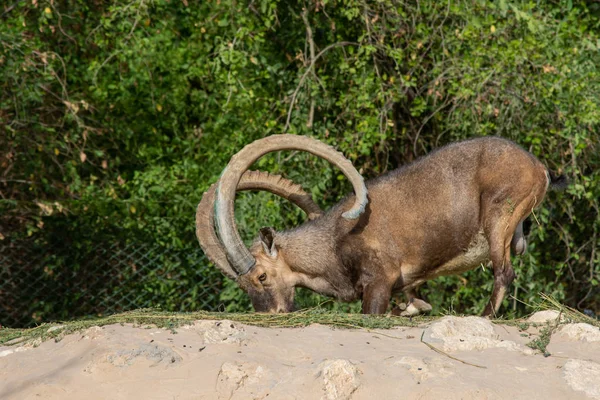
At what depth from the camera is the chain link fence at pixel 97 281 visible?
36.9 feet

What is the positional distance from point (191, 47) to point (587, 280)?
5860 mm

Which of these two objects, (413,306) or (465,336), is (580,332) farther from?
(413,306)

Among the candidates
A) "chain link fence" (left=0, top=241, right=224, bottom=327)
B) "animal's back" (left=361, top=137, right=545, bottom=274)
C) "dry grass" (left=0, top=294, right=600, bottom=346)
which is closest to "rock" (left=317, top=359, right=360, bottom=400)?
"dry grass" (left=0, top=294, right=600, bottom=346)

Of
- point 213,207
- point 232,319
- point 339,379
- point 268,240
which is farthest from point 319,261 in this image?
point 339,379

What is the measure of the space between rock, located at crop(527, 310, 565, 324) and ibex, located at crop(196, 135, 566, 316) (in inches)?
55.4

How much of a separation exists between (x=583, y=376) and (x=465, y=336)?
785 millimetres

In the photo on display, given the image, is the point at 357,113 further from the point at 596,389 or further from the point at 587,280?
the point at 596,389

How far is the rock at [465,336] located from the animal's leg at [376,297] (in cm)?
235

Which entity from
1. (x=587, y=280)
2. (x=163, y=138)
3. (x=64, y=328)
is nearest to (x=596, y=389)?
(x=64, y=328)

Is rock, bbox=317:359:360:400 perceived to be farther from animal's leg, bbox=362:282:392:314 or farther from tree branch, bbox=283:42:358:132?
tree branch, bbox=283:42:358:132

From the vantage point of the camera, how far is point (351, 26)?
12.0 m

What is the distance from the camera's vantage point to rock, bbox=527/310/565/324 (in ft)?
21.4

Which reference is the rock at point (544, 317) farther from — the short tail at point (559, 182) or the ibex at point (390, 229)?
the short tail at point (559, 182)

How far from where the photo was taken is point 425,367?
526 cm
